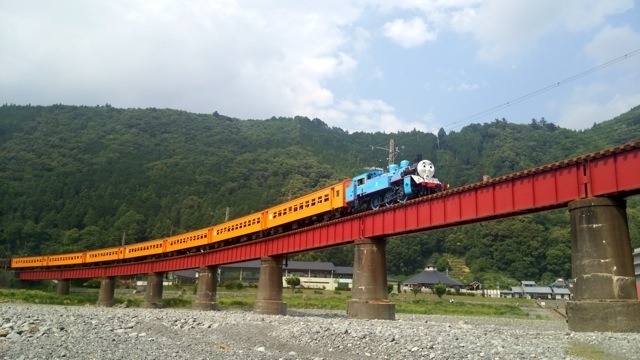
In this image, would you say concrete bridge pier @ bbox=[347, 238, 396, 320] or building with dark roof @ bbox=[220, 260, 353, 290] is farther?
building with dark roof @ bbox=[220, 260, 353, 290]

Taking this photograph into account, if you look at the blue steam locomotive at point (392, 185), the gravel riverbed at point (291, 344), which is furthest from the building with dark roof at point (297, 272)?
the gravel riverbed at point (291, 344)

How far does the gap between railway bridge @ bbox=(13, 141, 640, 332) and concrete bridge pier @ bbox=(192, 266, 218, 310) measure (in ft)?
46.2

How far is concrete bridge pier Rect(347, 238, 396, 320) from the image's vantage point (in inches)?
1134

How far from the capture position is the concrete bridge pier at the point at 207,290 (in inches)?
1917

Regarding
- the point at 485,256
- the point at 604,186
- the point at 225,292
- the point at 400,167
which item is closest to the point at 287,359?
the point at 604,186

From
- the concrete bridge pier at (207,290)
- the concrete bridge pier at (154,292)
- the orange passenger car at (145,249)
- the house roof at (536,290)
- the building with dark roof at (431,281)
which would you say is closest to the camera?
the concrete bridge pier at (207,290)

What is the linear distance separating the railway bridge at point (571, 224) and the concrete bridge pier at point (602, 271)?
0.03 m

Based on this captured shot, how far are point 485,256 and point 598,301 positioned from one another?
129m

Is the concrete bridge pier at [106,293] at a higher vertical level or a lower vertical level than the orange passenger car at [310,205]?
lower

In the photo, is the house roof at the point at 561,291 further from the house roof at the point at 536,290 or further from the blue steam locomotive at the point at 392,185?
the blue steam locomotive at the point at 392,185

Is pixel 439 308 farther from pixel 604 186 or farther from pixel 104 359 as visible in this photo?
pixel 104 359

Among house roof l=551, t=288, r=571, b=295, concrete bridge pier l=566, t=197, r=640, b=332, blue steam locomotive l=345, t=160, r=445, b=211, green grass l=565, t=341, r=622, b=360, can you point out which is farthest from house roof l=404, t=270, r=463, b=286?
green grass l=565, t=341, r=622, b=360

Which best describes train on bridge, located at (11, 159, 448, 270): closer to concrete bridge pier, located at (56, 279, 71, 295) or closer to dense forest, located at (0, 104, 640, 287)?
concrete bridge pier, located at (56, 279, 71, 295)

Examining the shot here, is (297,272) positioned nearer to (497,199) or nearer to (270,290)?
(270,290)
